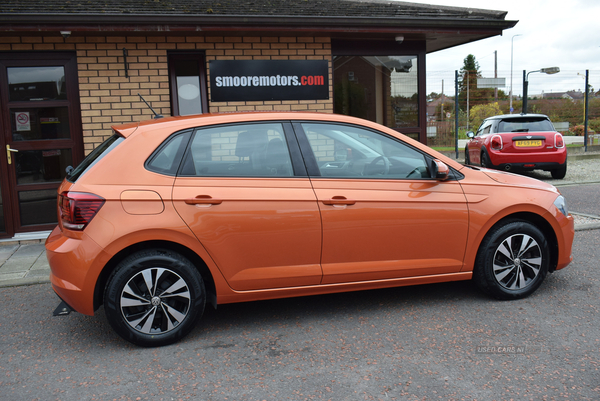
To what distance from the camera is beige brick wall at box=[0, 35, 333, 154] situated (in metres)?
7.09

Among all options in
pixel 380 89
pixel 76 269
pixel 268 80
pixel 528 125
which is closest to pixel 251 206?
pixel 76 269

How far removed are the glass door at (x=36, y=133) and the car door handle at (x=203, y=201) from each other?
15.0 ft

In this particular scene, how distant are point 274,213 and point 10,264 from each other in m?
4.00

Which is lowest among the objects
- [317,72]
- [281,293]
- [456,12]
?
[281,293]

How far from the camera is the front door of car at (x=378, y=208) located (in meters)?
3.79

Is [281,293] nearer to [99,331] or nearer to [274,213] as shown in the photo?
[274,213]

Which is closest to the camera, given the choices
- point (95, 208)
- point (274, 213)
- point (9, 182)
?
point (95, 208)

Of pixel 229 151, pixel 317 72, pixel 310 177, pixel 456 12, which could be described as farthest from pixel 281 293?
pixel 456 12

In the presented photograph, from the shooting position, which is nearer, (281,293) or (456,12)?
(281,293)

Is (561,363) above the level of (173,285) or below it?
below

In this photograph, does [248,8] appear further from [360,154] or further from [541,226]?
[541,226]

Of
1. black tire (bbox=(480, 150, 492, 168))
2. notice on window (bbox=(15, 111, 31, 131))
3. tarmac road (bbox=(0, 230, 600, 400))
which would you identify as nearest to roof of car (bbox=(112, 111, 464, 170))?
→ tarmac road (bbox=(0, 230, 600, 400))

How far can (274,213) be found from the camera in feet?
11.9

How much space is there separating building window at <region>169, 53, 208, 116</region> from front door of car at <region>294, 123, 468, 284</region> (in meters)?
4.19
